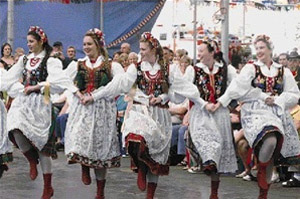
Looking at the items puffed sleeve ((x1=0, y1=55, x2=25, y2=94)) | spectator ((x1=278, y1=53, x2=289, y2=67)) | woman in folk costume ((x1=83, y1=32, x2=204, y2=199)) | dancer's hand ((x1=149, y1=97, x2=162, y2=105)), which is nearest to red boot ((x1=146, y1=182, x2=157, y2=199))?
woman in folk costume ((x1=83, y1=32, x2=204, y2=199))

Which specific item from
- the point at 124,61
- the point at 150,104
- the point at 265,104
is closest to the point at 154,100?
the point at 150,104

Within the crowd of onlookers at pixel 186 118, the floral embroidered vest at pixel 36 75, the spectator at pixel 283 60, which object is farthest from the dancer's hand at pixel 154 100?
the spectator at pixel 283 60

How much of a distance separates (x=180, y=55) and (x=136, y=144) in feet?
14.2

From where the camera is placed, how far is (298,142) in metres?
8.20

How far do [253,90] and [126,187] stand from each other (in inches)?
79.0

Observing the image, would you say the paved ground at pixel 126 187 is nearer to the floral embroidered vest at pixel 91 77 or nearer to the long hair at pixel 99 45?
the floral embroidered vest at pixel 91 77

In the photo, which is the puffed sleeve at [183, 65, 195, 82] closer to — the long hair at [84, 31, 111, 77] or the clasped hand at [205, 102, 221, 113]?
the clasped hand at [205, 102, 221, 113]

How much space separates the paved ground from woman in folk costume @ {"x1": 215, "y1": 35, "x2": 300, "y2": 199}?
81cm

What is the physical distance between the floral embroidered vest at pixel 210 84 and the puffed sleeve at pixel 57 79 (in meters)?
1.16

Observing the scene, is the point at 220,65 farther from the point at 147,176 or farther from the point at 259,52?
the point at 147,176

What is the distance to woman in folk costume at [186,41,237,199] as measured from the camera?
8.04m

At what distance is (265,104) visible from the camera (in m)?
7.98

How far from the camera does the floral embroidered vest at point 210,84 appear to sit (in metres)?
8.16

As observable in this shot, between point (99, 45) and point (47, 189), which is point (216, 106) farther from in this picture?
point (47, 189)
